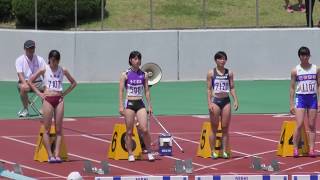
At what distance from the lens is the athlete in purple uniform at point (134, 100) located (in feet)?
59.2

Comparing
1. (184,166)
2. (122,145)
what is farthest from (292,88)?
(122,145)

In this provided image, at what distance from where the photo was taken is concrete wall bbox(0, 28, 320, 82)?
3167cm

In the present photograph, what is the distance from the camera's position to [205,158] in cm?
1864

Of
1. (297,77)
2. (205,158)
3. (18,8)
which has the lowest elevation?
(205,158)

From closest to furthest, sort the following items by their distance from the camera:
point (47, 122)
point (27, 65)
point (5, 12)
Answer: point (47, 122) → point (27, 65) → point (5, 12)

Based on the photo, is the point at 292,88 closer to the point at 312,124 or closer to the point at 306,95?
the point at 306,95

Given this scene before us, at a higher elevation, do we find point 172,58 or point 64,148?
point 172,58

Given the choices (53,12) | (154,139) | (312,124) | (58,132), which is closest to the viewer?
(58,132)

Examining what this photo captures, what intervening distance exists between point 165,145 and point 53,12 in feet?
52.7

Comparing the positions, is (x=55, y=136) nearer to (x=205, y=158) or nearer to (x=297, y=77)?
(x=205, y=158)

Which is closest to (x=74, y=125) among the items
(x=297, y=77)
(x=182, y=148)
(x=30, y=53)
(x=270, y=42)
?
(x=30, y=53)

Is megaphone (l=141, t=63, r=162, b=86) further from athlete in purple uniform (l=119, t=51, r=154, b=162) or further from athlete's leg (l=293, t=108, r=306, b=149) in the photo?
athlete's leg (l=293, t=108, r=306, b=149)

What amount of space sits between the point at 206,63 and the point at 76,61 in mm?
4109

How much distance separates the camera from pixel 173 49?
3191 centimetres
